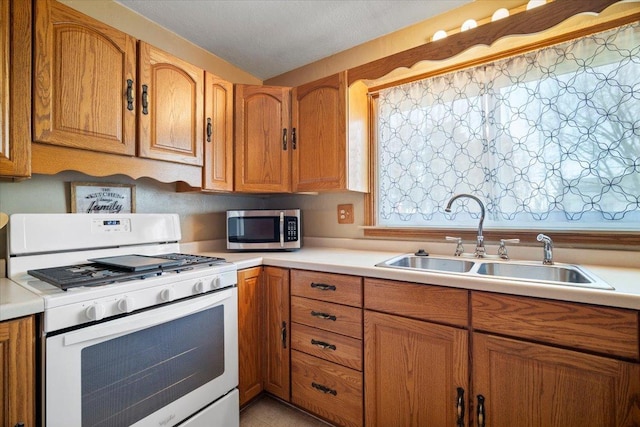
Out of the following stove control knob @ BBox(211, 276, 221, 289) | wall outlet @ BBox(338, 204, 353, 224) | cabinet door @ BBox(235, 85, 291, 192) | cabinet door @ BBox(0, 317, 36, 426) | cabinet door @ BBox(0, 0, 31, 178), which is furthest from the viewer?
wall outlet @ BBox(338, 204, 353, 224)

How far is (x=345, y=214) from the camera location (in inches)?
84.2

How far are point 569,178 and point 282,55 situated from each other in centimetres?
199

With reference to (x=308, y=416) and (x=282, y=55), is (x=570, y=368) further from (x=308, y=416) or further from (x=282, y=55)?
(x=282, y=55)

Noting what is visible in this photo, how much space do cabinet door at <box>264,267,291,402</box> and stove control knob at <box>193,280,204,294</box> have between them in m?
0.45

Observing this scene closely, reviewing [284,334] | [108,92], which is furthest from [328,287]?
[108,92]

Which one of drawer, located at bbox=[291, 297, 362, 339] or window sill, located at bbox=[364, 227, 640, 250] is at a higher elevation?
window sill, located at bbox=[364, 227, 640, 250]

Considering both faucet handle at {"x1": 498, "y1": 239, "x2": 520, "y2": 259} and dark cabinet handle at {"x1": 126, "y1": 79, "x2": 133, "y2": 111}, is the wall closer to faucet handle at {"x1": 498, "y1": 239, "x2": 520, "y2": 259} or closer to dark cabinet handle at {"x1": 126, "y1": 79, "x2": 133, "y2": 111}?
dark cabinet handle at {"x1": 126, "y1": 79, "x2": 133, "y2": 111}

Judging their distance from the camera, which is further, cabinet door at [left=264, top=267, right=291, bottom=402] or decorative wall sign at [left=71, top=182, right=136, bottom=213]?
cabinet door at [left=264, top=267, right=291, bottom=402]

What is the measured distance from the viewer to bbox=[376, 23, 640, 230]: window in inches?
52.2

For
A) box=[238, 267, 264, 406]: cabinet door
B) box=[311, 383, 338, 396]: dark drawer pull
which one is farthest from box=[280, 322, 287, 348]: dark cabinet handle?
box=[311, 383, 338, 396]: dark drawer pull

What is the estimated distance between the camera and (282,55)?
2.17 metres

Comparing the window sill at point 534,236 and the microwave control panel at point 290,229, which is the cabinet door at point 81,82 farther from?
the window sill at point 534,236

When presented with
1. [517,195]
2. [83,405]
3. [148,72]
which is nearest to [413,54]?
[517,195]

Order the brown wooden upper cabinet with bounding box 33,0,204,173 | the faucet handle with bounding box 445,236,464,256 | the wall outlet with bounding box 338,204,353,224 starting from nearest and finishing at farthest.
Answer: the brown wooden upper cabinet with bounding box 33,0,204,173 < the faucet handle with bounding box 445,236,464,256 < the wall outlet with bounding box 338,204,353,224
